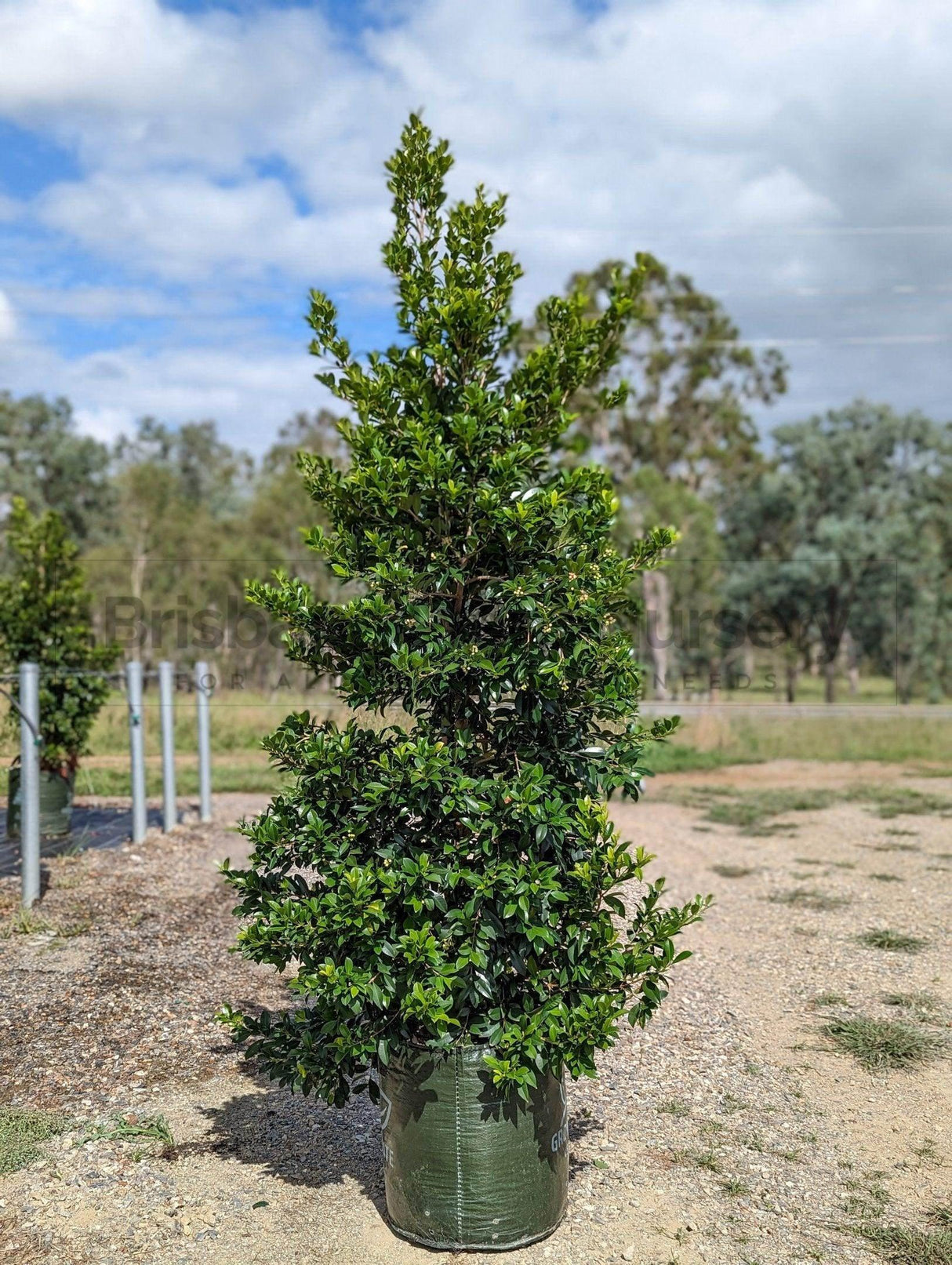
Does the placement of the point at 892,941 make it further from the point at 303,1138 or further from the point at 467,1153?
the point at 467,1153

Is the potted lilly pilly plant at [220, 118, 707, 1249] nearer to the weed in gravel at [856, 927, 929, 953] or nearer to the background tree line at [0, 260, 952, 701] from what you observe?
the weed in gravel at [856, 927, 929, 953]

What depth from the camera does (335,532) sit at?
3.75 metres

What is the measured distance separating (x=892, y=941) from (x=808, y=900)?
119 centimetres

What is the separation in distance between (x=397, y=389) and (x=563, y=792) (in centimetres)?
146

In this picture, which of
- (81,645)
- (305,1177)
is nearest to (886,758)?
(81,645)

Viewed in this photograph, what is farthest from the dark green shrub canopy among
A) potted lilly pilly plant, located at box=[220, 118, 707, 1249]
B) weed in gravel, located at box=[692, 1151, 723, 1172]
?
weed in gravel, located at box=[692, 1151, 723, 1172]

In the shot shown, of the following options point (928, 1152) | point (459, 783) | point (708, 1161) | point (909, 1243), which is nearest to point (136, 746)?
point (708, 1161)

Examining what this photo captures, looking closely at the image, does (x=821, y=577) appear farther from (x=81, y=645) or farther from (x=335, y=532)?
(x=335, y=532)

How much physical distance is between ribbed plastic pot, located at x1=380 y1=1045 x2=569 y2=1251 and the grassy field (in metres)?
9.75

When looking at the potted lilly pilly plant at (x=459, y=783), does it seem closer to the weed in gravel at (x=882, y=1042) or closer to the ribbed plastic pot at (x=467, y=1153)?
the ribbed plastic pot at (x=467, y=1153)

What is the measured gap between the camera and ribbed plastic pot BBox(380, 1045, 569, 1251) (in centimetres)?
346

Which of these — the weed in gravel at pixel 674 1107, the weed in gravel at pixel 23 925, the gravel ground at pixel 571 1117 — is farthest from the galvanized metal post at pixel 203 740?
the weed in gravel at pixel 674 1107

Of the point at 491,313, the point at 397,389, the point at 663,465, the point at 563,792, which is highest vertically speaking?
the point at 663,465

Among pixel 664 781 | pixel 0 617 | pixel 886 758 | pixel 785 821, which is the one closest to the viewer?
pixel 0 617
